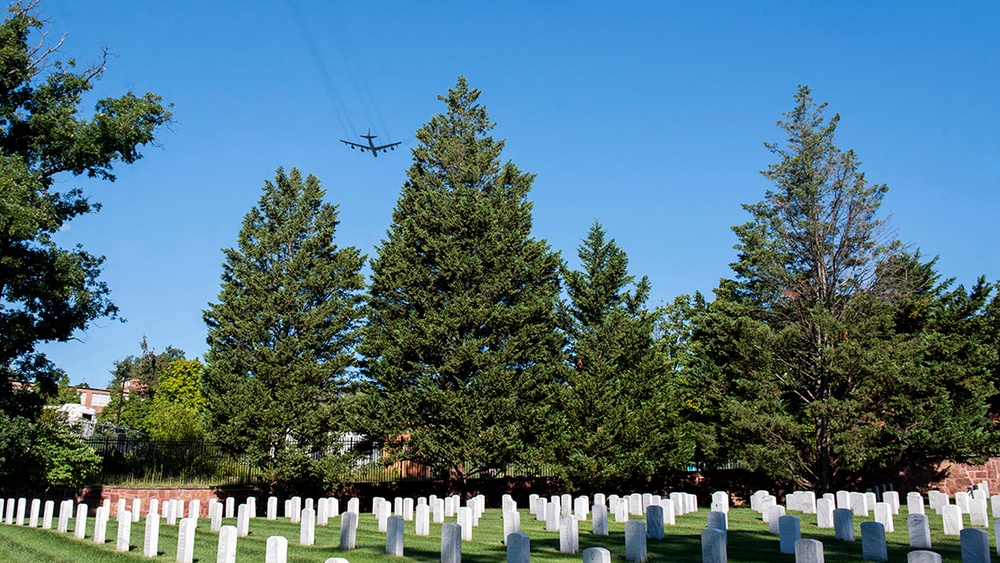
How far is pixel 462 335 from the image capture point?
23938 millimetres

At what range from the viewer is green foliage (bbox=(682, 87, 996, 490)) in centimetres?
2292

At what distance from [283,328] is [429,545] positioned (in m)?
14.1

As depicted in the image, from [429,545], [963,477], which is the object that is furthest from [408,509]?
[963,477]

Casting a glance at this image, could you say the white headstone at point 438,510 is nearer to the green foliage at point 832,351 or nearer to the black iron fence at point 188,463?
the black iron fence at point 188,463

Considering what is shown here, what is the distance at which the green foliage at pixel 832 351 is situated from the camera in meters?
22.9

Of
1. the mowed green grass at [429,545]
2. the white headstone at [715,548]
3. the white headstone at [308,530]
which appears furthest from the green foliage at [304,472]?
the white headstone at [715,548]

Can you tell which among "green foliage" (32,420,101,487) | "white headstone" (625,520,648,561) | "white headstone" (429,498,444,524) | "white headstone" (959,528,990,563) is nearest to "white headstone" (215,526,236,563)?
"white headstone" (625,520,648,561)

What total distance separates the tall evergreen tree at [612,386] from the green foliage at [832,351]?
2.61 metres

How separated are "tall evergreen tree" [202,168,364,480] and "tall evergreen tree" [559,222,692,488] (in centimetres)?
758

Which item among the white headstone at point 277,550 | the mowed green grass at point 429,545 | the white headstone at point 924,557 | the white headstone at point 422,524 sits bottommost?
the mowed green grass at point 429,545

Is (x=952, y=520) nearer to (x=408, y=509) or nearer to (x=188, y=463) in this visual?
(x=408, y=509)

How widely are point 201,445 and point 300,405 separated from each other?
3.65m

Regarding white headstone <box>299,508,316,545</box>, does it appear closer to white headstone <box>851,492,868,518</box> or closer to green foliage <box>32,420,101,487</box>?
green foliage <box>32,420,101,487</box>

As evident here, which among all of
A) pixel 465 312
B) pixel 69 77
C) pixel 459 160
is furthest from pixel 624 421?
pixel 69 77
